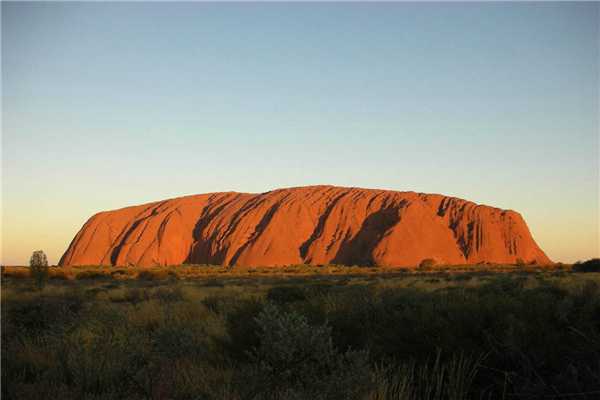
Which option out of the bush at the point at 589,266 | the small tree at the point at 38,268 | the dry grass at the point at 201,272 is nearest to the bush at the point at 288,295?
the small tree at the point at 38,268

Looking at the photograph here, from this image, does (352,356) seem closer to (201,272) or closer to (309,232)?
(201,272)

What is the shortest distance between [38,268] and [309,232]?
162ft

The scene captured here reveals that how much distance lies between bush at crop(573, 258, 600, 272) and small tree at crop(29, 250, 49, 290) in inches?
1665

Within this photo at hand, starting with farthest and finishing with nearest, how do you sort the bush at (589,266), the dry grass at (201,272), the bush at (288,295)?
the bush at (589,266) → the dry grass at (201,272) → the bush at (288,295)

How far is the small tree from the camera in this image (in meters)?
25.3

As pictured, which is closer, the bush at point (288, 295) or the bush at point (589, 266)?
the bush at point (288, 295)

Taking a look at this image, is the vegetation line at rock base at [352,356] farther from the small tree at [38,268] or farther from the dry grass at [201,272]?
the dry grass at [201,272]

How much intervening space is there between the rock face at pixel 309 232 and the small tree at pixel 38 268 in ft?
136

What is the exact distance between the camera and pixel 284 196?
263 ft

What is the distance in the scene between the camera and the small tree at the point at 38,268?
82.9 ft

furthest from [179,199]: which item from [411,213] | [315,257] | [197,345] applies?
[197,345]

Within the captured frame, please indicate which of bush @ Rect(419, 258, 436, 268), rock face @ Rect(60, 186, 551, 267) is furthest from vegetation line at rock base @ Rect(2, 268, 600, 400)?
rock face @ Rect(60, 186, 551, 267)

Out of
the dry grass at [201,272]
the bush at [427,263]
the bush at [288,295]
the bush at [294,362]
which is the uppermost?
the bush at [294,362]

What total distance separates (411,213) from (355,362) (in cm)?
6697
